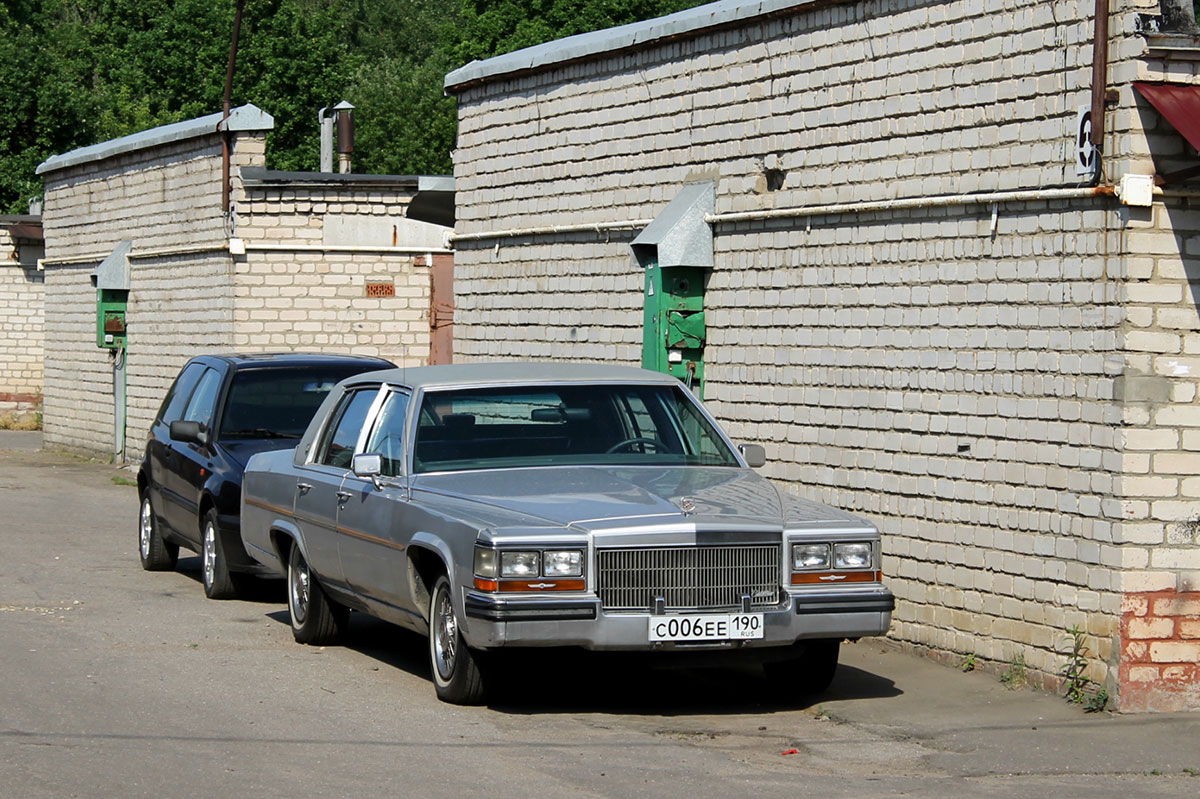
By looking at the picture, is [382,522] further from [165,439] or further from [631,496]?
[165,439]

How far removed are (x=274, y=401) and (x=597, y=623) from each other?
5.92 m

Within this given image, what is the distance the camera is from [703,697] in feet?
30.1

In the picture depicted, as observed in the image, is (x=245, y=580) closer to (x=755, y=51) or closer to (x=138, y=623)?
(x=138, y=623)

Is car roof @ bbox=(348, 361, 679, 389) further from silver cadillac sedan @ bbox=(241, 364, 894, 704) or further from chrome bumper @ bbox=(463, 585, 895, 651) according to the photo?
chrome bumper @ bbox=(463, 585, 895, 651)

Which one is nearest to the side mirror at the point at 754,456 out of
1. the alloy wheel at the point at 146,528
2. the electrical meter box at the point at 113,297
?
the alloy wheel at the point at 146,528

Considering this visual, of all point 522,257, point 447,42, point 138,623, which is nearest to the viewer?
point 138,623

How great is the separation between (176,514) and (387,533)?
510cm

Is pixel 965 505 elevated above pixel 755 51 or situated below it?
below

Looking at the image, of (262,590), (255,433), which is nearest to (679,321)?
(255,433)

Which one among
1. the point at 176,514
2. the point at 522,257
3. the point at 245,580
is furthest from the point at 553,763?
the point at 522,257

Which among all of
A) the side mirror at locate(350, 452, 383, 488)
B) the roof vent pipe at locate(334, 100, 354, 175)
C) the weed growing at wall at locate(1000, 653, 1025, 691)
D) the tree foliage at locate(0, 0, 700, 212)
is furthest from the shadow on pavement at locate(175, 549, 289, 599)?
the tree foliage at locate(0, 0, 700, 212)

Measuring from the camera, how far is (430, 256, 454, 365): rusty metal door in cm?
2192

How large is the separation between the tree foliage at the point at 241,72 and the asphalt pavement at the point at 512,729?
39.1 m

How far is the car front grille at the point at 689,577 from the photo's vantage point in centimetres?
805
